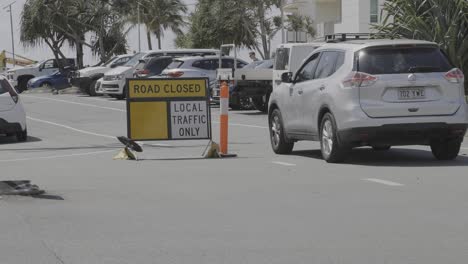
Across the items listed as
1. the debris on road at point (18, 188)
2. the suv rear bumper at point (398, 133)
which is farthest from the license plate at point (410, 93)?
the debris on road at point (18, 188)

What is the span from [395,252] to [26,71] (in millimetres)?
52625

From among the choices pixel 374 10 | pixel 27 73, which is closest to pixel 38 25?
pixel 27 73

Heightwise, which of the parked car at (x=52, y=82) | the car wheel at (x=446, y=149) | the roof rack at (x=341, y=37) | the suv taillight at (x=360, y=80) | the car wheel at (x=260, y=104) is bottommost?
the parked car at (x=52, y=82)

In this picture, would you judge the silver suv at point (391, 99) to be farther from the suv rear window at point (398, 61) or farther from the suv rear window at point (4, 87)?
the suv rear window at point (4, 87)

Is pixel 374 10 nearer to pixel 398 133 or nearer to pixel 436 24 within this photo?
pixel 436 24

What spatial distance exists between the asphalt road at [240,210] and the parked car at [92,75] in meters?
30.1

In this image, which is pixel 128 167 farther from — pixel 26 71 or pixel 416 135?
pixel 26 71

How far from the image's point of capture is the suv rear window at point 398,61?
13.9 m

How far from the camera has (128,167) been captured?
14422 mm

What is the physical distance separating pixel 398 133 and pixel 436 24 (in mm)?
12077

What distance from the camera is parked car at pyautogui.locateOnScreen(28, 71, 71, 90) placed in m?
53.8

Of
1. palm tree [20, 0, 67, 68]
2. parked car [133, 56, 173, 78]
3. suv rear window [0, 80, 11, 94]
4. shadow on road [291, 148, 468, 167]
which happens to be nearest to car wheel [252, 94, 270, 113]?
parked car [133, 56, 173, 78]

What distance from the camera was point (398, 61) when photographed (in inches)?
550

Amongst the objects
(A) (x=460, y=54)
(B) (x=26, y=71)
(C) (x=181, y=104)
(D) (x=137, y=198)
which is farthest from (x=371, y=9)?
(D) (x=137, y=198)
